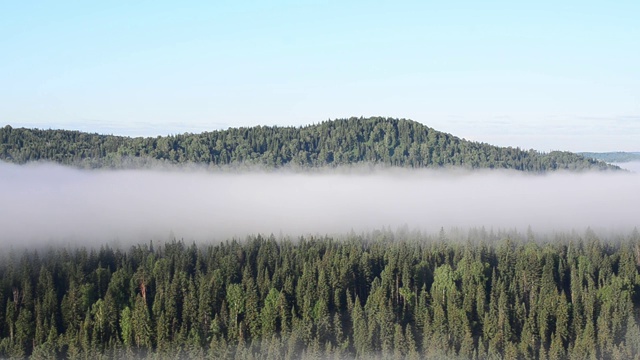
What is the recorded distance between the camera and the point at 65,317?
13938cm

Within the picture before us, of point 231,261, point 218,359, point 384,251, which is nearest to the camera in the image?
point 218,359

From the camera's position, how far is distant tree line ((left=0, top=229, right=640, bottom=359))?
129 meters

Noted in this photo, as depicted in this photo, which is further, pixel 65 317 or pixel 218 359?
pixel 65 317

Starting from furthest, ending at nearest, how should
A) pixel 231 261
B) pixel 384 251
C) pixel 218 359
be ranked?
1. pixel 384 251
2. pixel 231 261
3. pixel 218 359

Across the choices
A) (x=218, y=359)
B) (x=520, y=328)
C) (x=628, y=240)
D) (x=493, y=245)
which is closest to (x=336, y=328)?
(x=218, y=359)

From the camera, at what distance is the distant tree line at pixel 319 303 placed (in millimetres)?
128625

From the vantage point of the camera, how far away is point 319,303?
466 ft

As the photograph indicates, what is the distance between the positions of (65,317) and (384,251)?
6913 centimetres

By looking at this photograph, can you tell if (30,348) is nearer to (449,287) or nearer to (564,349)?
(449,287)

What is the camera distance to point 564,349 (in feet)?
423

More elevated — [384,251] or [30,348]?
[384,251]

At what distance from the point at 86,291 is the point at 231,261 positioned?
2947 cm

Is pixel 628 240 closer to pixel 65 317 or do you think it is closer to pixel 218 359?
pixel 218 359

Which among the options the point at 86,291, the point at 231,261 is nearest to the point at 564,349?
the point at 231,261
